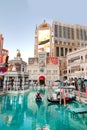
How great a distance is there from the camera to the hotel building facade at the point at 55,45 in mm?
61750

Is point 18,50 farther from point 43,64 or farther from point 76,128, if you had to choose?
point 76,128

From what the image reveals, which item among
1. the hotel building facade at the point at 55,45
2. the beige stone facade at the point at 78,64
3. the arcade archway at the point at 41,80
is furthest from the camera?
the hotel building facade at the point at 55,45

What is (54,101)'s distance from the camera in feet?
73.7

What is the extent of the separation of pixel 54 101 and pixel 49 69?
39.8 m

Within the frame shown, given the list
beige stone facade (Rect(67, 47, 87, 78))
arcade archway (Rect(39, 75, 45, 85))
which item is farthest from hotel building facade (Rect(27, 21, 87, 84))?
beige stone facade (Rect(67, 47, 87, 78))

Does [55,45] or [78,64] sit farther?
[55,45]

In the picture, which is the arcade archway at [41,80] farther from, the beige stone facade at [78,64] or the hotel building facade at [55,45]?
the beige stone facade at [78,64]

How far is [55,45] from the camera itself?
72.4m

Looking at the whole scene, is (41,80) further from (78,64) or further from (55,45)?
(55,45)

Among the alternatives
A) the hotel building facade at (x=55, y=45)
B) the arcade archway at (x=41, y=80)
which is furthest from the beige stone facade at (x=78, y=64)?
the arcade archway at (x=41, y=80)

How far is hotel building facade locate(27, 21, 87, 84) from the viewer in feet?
203

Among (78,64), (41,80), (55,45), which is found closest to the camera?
(78,64)

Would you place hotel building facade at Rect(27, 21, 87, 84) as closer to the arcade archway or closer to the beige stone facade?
the arcade archway

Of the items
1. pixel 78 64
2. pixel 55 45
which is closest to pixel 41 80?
pixel 78 64
